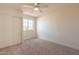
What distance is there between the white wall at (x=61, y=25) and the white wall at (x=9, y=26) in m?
0.32

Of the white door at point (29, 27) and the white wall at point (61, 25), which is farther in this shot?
the white door at point (29, 27)

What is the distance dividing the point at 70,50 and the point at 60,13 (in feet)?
1.79

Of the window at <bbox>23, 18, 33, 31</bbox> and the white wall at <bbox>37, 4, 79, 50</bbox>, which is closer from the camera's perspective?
the white wall at <bbox>37, 4, 79, 50</bbox>

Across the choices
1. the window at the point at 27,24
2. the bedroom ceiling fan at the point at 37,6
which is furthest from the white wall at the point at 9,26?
the bedroom ceiling fan at the point at 37,6

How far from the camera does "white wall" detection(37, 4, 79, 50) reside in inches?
57.7

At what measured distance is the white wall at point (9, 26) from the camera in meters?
1.49

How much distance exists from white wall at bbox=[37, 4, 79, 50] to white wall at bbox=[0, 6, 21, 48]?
1.05 feet

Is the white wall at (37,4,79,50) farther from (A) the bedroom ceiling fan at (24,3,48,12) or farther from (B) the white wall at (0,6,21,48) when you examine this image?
(B) the white wall at (0,6,21,48)

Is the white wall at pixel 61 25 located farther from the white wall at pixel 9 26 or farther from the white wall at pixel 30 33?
the white wall at pixel 9 26

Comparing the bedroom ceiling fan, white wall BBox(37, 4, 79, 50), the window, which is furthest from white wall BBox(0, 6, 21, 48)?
white wall BBox(37, 4, 79, 50)

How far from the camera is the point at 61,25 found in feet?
5.08

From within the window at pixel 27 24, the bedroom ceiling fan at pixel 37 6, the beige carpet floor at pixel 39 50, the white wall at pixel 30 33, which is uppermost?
the bedroom ceiling fan at pixel 37 6
